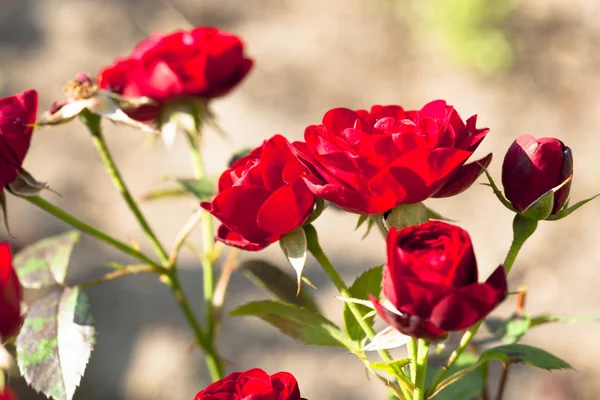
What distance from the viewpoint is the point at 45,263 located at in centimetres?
75

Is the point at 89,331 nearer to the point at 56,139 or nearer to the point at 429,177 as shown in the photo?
the point at 429,177

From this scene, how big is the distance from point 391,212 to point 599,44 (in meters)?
2.59

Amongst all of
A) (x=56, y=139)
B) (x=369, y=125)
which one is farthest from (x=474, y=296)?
(x=56, y=139)

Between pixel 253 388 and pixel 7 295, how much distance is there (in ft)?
0.57

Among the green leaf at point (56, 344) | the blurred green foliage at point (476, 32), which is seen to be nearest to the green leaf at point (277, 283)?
the green leaf at point (56, 344)

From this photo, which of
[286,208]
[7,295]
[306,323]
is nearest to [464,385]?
[306,323]

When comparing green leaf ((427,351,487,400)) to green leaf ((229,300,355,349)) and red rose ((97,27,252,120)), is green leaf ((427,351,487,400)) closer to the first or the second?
green leaf ((229,300,355,349))

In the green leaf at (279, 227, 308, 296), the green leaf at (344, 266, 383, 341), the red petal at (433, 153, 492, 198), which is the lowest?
the green leaf at (344, 266, 383, 341)

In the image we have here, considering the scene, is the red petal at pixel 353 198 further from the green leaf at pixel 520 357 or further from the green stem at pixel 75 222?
the green stem at pixel 75 222

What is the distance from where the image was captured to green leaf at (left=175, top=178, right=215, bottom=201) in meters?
0.70

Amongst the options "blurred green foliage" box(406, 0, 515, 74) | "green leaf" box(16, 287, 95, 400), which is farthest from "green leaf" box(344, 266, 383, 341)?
"blurred green foliage" box(406, 0, 515, 74)

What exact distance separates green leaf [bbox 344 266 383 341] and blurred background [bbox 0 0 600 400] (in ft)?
4.53

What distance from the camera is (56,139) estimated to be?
2.60m

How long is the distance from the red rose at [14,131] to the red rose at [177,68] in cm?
13
